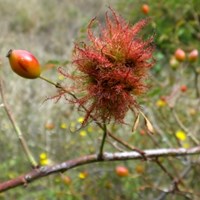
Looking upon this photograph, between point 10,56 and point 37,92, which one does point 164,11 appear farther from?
point 10,56

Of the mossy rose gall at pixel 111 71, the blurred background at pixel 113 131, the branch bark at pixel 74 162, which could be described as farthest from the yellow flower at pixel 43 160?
the mossy rose gall at pixel 111 71

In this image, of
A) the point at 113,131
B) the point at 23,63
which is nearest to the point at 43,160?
the point at 113,131

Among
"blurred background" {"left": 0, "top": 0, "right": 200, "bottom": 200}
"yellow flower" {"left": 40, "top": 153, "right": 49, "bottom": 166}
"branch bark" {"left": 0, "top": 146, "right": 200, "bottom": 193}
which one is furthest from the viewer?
"yellow flower" {"left": 40, "top": 153, "right": 49, "bottom": 166}

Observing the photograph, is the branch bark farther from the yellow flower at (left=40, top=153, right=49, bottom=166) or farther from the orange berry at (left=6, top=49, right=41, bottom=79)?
the yellow flower at (left=40, top=153, right=49, bottom=166)

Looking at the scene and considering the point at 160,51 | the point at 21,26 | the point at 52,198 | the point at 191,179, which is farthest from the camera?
the point at 21,26

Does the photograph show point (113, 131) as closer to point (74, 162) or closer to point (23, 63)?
point (74, 162)

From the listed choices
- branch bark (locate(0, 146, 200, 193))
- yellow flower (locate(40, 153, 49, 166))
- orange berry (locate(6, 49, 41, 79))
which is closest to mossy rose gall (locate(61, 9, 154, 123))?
orange berry (locate(6, 49, 41, 79))

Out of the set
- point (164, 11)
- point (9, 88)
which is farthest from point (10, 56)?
point (164, 11)

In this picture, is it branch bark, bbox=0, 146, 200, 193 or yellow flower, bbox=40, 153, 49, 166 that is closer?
branch bark, bbox=0, 146, 200, 193
